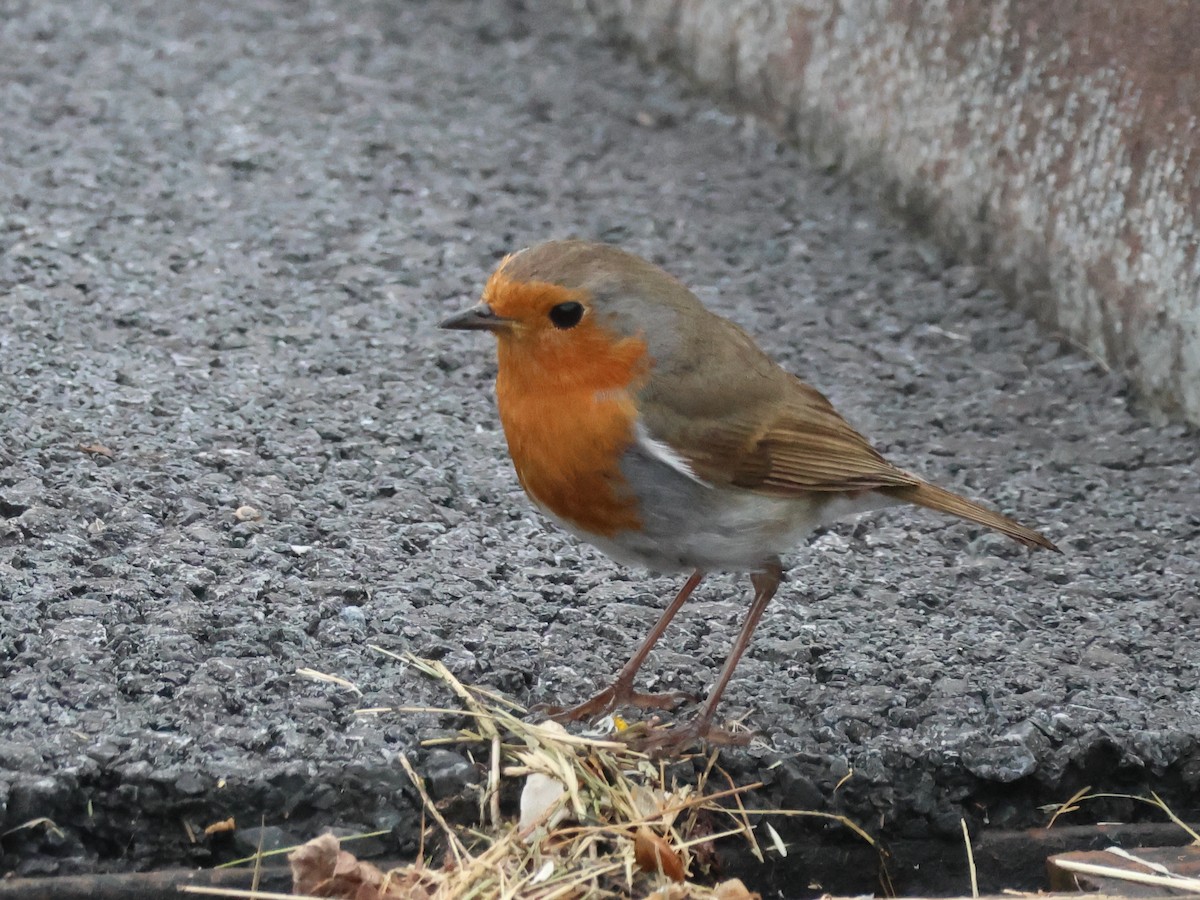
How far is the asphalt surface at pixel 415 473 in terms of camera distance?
241 cm

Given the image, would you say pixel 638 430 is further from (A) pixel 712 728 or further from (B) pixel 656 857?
(B) pixel 656 857

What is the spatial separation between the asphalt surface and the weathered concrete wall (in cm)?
15

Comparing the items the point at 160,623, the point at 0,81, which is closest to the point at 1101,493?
the point at 160,623

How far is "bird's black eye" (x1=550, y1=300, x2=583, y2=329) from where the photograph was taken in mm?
2490

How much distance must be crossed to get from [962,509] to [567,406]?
0.85 m

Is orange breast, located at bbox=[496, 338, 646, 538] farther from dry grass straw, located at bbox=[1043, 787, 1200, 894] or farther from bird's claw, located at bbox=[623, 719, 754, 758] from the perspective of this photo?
dry grass straw, located at bbox=[1043, 787, 1200, 894]

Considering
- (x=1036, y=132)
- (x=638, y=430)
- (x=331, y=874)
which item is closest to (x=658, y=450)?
(x=638, y=430)

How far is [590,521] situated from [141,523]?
0.95 meters

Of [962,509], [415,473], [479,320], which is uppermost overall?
[479,320]

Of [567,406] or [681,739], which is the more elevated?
[567,406]

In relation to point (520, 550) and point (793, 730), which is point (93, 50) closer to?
point (520, 550)

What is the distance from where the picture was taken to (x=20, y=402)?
326 cm

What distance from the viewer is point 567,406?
2486 millimetres

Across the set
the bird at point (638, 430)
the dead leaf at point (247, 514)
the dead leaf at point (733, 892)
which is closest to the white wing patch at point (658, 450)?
the bird at point (638, 430)
